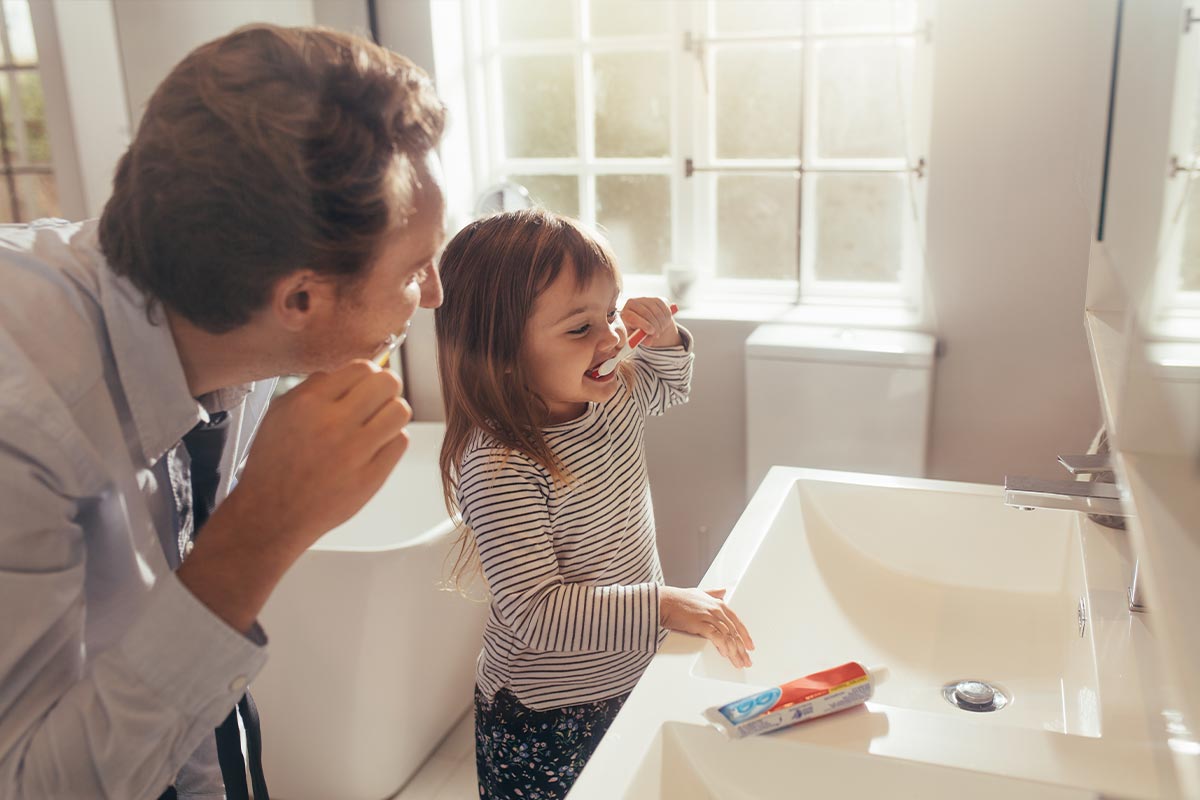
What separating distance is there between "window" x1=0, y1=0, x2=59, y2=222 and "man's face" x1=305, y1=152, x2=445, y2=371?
1.49 metres

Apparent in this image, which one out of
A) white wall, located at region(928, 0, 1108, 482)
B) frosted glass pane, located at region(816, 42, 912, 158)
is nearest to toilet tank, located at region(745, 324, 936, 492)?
white wall, located at region(928, 0, 1108, 482)

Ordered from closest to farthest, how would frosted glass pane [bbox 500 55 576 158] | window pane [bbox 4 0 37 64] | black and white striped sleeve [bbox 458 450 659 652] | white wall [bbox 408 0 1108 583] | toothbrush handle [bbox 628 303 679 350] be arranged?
1. black and white striped sleeve [bbox 458 450 659 652]
2. toothbrush handle [bbox 628 303 679 350]
3. window pane [bbox 4 0 37 64]
4. white wall [bbox 408 0 1108 583]
5. frosted glass pane [bbox 500 55 576 158]

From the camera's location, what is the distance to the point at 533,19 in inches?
109

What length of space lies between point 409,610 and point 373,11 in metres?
1.57

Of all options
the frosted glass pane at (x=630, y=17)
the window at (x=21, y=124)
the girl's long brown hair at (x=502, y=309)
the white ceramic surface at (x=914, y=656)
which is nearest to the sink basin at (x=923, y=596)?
the white ceramic surface at (x=914, y=656)

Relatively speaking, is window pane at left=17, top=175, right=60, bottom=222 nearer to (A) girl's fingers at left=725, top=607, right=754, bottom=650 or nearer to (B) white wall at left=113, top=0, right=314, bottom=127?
(B) white wall at left=113, top=0, right=314, bottom=127

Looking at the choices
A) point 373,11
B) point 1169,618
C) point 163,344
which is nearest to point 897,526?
point 1169,618

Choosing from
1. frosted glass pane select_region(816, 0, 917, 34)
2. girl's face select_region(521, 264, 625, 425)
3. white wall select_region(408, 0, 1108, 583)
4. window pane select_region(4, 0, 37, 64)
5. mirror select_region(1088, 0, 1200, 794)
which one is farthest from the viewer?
frosted glass pane select_region(816, 0, 917, 34)

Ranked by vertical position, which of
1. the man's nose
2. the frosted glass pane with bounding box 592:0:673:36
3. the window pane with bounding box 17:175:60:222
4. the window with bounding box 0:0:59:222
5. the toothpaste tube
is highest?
the frosted glass pane with bounding box 592:0:673:36

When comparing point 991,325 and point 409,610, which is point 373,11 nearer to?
point 409,610

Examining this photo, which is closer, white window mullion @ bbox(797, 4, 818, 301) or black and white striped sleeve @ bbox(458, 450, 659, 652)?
black and white striped sleeve @ bbox(458, 450, 659, 652)

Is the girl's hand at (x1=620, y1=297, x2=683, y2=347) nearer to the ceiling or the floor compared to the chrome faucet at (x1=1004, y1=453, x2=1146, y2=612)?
nearer to the ceiling

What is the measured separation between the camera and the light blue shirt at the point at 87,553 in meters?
0.69

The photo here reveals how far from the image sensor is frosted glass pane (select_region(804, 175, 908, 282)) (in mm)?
Result: 2482
